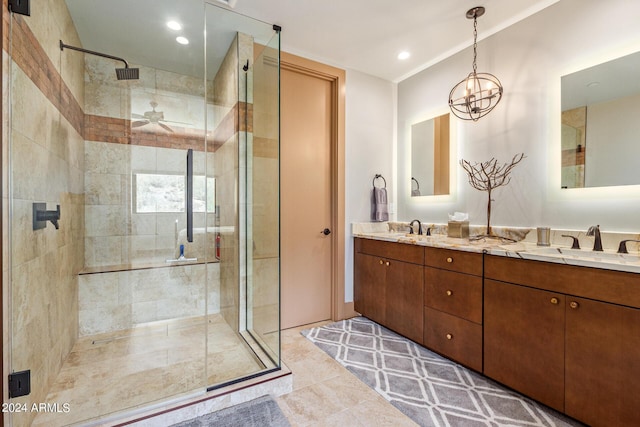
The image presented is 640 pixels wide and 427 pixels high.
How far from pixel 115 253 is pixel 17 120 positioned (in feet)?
5.55

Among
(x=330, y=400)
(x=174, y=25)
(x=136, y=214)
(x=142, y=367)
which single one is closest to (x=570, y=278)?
(x=330, y=400)

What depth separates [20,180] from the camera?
129 centimetres

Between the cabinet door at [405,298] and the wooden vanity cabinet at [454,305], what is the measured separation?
0.07 m

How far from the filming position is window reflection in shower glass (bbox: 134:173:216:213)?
2.76 meters

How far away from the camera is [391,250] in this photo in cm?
245

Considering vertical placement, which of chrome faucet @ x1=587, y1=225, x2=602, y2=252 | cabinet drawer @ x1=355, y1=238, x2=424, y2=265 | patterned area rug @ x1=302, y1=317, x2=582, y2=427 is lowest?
patterned area rug @ x1=302, y1=317, x2=582, y2=427

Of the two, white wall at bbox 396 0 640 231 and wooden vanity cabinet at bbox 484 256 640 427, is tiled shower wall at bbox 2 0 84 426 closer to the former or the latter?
wooden vanity cabinet at bbox 484 256 640 427

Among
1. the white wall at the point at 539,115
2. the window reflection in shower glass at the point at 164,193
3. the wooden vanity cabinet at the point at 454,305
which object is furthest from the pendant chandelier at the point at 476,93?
the window reflection in shower glass at the point at 164,193

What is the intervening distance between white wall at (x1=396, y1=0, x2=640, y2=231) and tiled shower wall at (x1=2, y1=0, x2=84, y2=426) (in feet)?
9.56

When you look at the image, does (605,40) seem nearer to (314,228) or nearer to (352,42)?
(352,42)

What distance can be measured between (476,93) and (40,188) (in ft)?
10.3

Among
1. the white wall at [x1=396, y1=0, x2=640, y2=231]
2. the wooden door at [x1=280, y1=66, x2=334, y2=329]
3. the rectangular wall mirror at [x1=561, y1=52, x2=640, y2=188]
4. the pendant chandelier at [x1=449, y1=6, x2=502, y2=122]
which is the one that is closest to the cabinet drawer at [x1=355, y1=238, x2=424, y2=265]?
the wooden door at [x1=280, y1=66, x2=334, y2=329]

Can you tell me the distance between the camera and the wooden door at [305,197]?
8.71 ft

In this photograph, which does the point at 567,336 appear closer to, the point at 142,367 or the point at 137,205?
the point at 142,367
